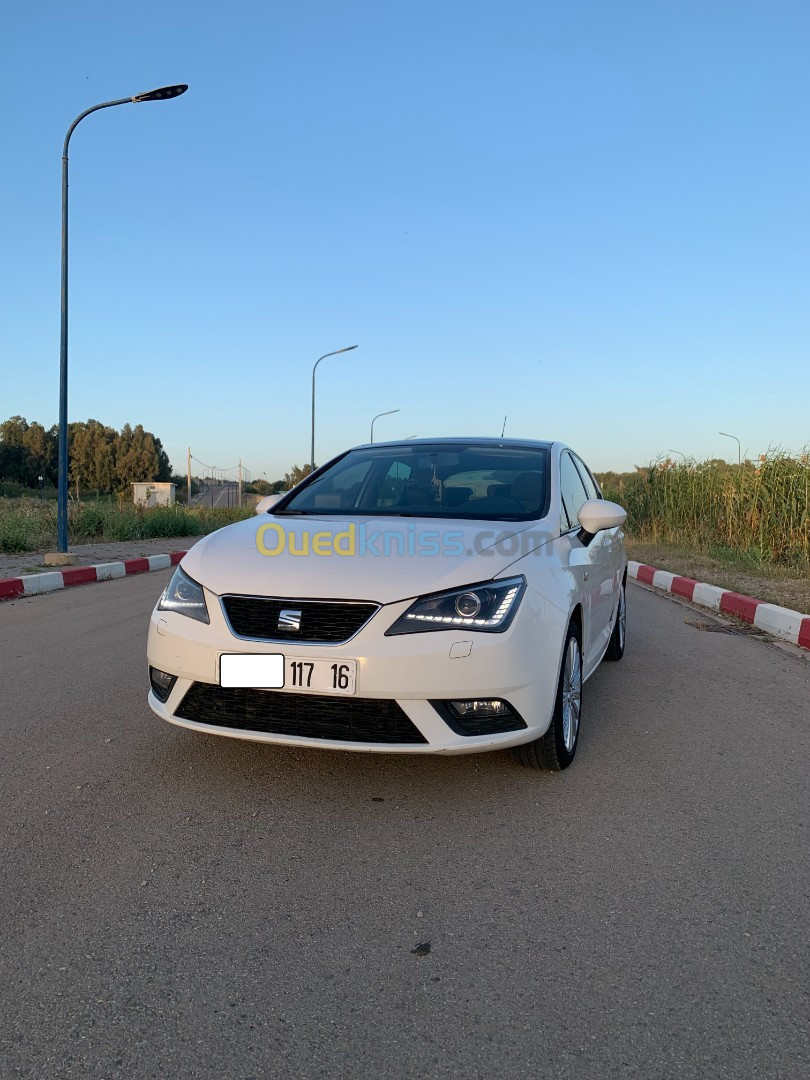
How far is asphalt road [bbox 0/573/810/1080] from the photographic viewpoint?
179 cm

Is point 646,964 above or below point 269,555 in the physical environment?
below

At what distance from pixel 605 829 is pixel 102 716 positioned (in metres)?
2.55

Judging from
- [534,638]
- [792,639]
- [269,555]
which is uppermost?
[269,555]

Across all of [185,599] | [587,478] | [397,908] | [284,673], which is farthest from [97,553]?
[397,908]

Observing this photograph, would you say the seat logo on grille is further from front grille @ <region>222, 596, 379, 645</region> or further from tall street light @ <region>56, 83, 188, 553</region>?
tall street light @ <region>56, 83, 188, 553</region>

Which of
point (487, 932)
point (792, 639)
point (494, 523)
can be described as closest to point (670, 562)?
point (792, 639)

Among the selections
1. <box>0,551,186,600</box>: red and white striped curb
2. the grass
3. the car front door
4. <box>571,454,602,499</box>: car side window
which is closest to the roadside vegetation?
<box>571,454,602,499</box>: car side window

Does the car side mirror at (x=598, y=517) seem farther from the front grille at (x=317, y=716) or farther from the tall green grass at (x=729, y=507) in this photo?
the tall green grass at (x=729, y=507)

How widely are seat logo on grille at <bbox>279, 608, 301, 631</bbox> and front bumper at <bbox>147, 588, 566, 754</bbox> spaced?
72 mm

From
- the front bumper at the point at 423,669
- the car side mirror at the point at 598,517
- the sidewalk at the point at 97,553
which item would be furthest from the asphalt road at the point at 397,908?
the sidewalk at the point at 97,553

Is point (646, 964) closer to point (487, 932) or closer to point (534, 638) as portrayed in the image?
point (487, 932)

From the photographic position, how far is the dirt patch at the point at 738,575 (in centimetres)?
881

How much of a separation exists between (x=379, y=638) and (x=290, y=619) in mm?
332

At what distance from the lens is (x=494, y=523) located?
3.66 meters
